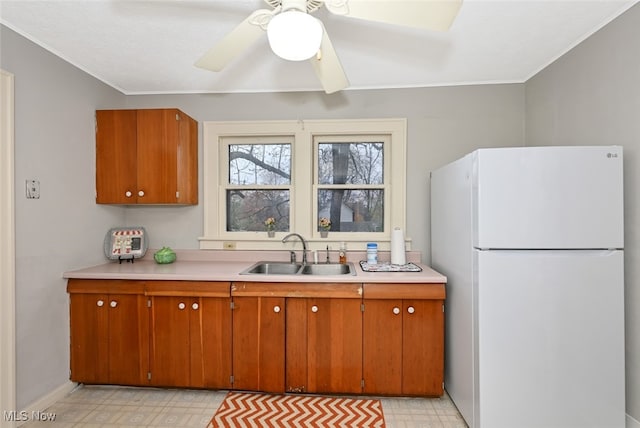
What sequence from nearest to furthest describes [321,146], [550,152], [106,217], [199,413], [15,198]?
[550,152], [15,198], [199,413], [106,217], [321,146]

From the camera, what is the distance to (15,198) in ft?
6.13

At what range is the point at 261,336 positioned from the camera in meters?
2.12

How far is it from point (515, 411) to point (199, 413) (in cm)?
193

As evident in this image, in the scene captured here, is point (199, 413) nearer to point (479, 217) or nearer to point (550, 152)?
point (479, 217)

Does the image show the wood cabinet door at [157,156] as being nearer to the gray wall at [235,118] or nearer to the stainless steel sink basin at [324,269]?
the gray wall at [235,118]

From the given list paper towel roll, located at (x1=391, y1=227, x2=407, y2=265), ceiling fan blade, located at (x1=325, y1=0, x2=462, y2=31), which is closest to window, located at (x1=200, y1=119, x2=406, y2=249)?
paper towel roll, located at (x1=391, y1=227, x2=407, y2=265)

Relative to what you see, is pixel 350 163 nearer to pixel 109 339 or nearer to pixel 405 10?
pixel 405 10

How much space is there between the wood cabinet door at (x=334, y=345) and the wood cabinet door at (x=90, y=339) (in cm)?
151

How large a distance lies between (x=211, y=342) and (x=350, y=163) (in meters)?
1.88

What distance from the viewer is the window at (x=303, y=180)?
2719mm

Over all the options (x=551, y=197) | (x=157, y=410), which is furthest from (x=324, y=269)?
(x=551, y=197)

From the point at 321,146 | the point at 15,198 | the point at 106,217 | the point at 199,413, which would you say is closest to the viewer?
the point at 15,198

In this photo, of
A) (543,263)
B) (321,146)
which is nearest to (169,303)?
(321,146)

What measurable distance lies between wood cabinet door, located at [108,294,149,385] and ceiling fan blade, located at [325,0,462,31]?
2.24 metres
